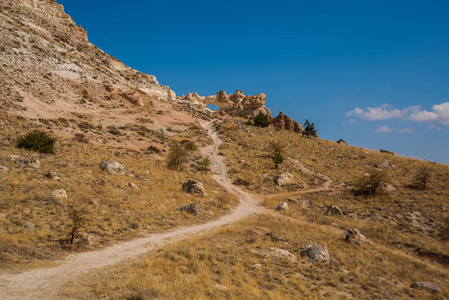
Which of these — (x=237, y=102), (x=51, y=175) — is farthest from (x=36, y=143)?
(x=237, y=102)

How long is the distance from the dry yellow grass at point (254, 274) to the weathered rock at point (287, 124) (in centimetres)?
5673

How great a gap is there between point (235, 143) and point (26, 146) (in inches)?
1347

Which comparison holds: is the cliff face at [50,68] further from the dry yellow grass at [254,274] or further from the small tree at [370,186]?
the small tree at [370,186]

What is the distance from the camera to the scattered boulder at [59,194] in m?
14.8

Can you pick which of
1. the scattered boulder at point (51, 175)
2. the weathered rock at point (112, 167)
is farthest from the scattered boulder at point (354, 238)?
the scattered boulder at point (51, 175)

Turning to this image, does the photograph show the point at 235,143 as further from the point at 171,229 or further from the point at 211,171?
the point at 171,229

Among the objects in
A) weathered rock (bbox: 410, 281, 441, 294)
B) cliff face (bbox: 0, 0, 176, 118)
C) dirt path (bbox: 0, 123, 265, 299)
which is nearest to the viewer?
dirt path (bbox: 0, 123, 265, 299)

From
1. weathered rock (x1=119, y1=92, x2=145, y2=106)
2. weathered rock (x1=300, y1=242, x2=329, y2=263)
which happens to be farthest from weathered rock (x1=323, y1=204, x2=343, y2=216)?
weathered rock (x1=119, y1=92, x2=145, y2=106)

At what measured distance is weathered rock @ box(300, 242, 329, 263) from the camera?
12141 mm

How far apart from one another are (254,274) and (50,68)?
55757 mm

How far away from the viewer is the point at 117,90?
56156 millimetres

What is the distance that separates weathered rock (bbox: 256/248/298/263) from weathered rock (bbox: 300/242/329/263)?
0.76m

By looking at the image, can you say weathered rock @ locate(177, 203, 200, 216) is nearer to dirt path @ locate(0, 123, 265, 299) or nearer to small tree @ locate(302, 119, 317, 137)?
dirt path @ locate(0, 123, 265, 299)

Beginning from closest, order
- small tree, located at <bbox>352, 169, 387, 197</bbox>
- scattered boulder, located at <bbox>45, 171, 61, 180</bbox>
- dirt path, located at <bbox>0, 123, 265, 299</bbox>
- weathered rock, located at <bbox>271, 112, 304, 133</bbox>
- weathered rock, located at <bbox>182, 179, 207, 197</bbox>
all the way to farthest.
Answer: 1. dirt path, located at <bbox>0, 123, 265, 299</bbox>
2. scattered boulder, located at <bbox>45, 171, 61, 180</bbox>
3. weathered rock, located at <bbox>182, 179, 207, 197</bbox>
4. small tree, located at <bbox>352, 169, 387, 197</bbox>
5. weathered rock, located at <bbox>271, 112, 304, 133</bbox>
